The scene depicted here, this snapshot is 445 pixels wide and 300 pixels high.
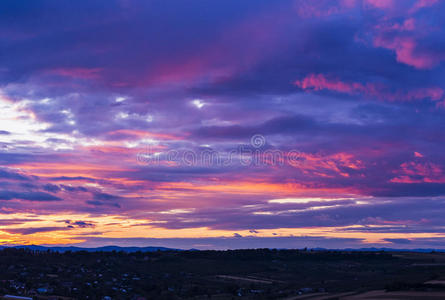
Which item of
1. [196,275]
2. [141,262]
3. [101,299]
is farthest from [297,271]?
[101,299]

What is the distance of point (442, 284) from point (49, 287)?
54.1m

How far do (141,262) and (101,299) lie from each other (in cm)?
5102

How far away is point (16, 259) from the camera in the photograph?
10394 cm

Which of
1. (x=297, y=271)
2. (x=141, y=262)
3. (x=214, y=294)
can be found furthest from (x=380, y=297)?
(x=141, y=262)

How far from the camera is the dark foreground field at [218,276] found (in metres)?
62.7

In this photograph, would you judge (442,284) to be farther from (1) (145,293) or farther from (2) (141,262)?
(2) (141,262)

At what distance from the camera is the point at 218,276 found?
103125 mm

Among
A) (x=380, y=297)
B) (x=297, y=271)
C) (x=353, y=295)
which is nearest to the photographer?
(x=380, y=297)

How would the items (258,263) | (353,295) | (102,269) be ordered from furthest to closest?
(258,263)
(102,269)
(353,295)

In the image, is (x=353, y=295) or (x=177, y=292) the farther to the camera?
(x=177, y=292)

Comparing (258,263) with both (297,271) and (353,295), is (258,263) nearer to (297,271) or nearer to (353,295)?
(297,271)

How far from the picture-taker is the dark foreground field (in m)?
62.7

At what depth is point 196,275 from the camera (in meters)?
104

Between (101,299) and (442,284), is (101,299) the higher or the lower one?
the lower one
